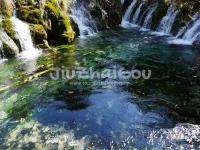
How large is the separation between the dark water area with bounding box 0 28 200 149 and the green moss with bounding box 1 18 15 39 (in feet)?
7.10

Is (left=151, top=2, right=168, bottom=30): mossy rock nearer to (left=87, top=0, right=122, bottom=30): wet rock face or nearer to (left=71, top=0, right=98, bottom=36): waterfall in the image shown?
(left=87, top=0, right=122, bottom=30): wet rock face

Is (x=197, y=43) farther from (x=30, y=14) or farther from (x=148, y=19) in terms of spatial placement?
(x=30, y=14)

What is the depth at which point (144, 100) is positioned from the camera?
11266mm

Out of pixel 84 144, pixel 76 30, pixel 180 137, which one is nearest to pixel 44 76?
pixel 84 144

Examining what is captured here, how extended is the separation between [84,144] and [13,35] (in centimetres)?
1096

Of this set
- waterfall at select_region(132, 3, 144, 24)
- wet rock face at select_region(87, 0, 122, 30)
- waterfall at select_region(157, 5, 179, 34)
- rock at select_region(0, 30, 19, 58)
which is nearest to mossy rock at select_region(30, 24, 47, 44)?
rock at select_region(0, 30, 19, 58)

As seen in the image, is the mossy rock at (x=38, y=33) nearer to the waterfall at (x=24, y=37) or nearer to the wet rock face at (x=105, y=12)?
the waterfall at (x=24, y=37)

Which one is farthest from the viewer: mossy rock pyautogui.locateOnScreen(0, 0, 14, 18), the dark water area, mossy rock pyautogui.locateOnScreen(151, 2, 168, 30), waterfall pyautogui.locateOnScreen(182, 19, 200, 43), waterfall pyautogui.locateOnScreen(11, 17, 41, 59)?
mossy rock pyautogui.locateOnScreen(151, 2, 168, 30)

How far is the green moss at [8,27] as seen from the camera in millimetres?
17891

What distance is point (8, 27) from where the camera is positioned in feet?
59.3

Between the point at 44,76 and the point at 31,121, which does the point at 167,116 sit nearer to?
the point at 31,121

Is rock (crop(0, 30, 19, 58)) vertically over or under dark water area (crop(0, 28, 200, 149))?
under

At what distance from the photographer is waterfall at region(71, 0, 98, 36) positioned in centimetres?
2401

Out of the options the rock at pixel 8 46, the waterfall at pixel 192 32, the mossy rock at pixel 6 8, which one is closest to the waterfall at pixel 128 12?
the waterfall at pixel 192 32
